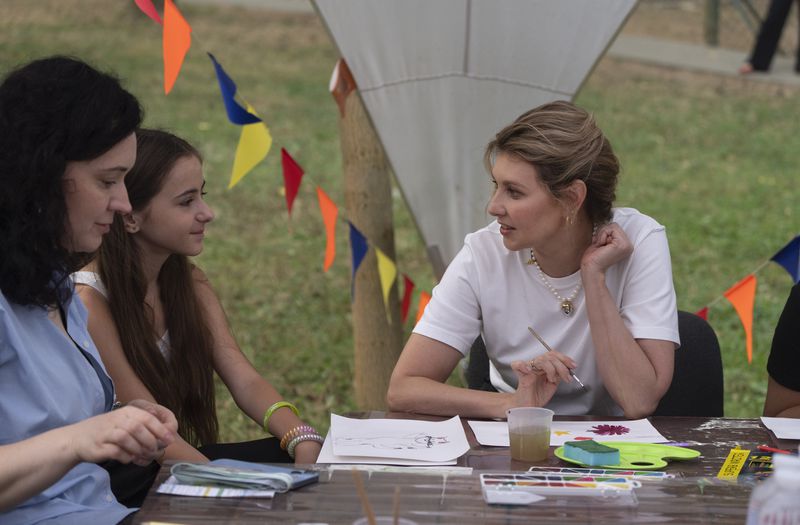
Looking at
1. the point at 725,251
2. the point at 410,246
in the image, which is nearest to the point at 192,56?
the point at 410,246

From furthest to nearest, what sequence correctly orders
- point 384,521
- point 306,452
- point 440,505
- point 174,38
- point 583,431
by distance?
point 174,38 < point 306,452 < point 583,431 < point 440,505 < point 384,521

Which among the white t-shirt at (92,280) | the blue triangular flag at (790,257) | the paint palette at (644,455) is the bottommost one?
the blue triangular flag at (790,257)

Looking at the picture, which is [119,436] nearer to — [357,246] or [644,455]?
[644,455]

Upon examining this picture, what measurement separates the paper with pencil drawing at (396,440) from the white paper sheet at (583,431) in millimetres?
54

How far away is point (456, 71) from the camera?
13.0ft

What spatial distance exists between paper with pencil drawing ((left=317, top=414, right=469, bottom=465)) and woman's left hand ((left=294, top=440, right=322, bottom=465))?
42cm

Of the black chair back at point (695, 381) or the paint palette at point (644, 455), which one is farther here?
the black chair back at point (695, 381)

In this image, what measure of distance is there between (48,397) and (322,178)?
259 inches

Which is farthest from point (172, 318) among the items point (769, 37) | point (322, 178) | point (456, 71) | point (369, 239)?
point (769, 37)

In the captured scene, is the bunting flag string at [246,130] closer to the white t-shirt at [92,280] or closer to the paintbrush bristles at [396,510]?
the white t-shirt at [92,280]

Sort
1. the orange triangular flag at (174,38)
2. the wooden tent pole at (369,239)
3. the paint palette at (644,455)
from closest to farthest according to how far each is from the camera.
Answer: the paint palette at (644,455) → the orange triangular flag at (174,38) → the wooden tent pole at (369,239)

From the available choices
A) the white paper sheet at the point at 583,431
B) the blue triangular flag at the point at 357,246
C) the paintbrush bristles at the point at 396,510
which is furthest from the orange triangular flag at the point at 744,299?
the paintbrush bristles at the point at 396,510

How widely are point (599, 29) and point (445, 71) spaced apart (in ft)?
1.80

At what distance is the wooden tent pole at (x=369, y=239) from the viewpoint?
13.9 feet
